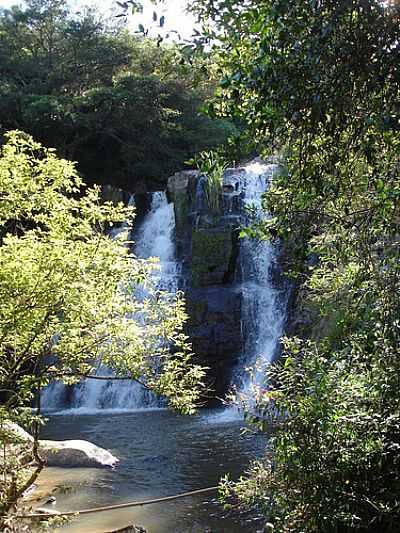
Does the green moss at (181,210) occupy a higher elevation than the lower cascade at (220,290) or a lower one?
higher

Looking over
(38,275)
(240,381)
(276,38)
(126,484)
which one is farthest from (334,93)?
(240,381)

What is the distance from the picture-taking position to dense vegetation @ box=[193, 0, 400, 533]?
329cm

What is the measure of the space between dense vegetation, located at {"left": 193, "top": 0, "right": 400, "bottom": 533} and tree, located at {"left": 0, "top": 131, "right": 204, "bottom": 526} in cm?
183

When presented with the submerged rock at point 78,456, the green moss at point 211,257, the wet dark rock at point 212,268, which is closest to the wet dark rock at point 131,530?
the submerged rock at point 78,456

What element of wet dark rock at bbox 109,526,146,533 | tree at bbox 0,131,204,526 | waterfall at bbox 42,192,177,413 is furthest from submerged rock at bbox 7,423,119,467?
waterfall at bbox 42,192,177,413

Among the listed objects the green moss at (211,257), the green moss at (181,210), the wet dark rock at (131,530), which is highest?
the green moss at (181,210)

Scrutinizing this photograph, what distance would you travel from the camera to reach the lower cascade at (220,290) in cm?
1788

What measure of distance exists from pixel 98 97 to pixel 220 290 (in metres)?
11.3

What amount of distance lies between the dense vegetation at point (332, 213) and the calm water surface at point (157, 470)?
3.03 metres

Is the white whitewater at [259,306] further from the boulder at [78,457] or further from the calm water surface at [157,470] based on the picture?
the boulder at [78,457]

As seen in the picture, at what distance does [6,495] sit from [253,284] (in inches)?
531

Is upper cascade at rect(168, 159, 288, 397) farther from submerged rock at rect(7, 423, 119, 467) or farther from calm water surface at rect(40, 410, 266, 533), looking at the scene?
submerged rock at rect(7, 423, 119, 467)

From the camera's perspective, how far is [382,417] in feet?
13.7

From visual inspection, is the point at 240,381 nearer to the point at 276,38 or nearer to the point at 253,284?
the point at 253,284
